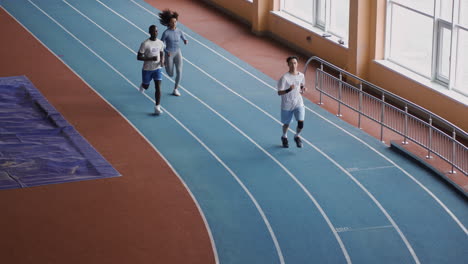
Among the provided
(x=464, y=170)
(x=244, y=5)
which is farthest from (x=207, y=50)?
(x=464, y=170)

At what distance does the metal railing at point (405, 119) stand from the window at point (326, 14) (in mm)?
1326

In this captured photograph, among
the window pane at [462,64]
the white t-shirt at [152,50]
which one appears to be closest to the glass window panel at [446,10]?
the window pane at [462,64]

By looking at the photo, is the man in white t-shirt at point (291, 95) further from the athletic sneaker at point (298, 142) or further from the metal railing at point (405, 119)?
the metal railing at point (405, 119)

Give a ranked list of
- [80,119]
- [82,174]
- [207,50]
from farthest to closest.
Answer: [207,50] < [80,119] < [82,174]

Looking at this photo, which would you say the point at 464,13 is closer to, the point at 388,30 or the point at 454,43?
the point at 454,43

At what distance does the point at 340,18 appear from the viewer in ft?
75.6

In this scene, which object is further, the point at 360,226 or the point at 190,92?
the point at 190,92

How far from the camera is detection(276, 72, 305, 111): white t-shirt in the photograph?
656 inches

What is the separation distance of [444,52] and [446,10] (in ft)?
2.89

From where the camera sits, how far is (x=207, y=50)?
2420cm

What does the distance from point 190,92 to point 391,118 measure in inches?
187

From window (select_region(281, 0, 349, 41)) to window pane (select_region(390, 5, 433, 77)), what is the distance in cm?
217

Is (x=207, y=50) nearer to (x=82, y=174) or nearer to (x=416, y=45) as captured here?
(x=416, y=45)

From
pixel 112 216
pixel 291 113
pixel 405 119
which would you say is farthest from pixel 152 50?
pixel 405 119
